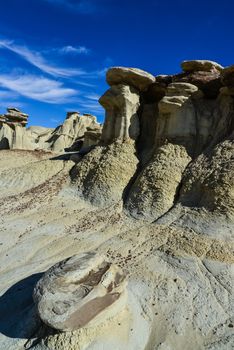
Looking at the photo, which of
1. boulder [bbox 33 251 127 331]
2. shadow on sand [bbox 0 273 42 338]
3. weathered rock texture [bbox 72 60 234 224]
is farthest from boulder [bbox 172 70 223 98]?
shadow on sand [bbox 0 273 42 338]

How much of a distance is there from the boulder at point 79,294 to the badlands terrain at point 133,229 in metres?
0.02

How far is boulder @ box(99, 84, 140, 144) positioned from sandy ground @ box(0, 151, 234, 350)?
2759 millimetres

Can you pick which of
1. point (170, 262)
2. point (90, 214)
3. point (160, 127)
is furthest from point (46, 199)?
point (170, 262)

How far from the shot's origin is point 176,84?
11.1 metres

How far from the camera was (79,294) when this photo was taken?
214 inches

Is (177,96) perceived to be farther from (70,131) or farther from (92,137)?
(70,131)

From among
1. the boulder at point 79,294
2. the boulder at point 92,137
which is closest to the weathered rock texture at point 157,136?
the boulder at point 79,294

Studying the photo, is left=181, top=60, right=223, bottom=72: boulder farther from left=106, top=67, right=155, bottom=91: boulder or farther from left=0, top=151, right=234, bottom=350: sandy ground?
left=0, top=151, right=234, bottom=350: sandy ground

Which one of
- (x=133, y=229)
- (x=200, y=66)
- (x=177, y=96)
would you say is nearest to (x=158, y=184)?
(x=133, y=229)

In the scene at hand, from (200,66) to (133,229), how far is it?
6575 mm

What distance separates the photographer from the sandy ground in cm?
562

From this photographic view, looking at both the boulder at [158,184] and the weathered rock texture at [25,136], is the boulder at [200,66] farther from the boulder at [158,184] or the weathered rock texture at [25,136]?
the weathered rock texture at [25,136]

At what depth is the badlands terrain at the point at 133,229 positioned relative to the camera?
5.61 m

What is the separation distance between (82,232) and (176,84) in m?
5.88
